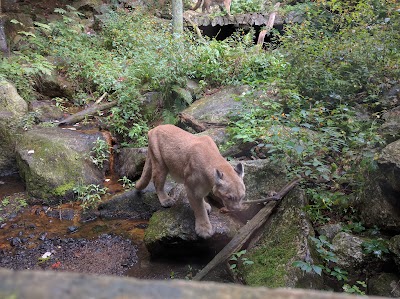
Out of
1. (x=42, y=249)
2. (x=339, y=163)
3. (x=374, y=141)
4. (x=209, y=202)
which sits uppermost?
(x=374, y=141)

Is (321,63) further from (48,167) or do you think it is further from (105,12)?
(105,12)

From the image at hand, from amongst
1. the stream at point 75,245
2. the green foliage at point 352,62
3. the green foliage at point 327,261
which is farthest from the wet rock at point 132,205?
the green foliage at point 352,62

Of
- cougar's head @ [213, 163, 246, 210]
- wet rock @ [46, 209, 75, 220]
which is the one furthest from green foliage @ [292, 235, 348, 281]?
wet rock @ [46, 209, 75, 220]

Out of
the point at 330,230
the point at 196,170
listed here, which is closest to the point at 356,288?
the point at 330,230

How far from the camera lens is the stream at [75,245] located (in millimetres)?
5559

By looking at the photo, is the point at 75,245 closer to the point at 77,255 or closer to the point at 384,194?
the point at 77,255

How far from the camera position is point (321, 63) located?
7914 millimetres

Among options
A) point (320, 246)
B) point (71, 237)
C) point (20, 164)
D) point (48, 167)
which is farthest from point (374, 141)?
point (20, 164)

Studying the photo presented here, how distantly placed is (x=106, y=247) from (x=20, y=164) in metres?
3.35

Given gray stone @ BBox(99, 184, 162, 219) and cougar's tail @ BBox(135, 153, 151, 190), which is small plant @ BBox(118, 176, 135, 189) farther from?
cougar's tail @ BBox(135, 153, 151, 190)

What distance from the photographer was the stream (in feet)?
18.2

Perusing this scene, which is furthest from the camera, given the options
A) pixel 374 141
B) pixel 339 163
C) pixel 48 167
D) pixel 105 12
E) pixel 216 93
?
pixel 105 12

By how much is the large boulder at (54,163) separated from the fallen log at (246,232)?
13.1ft

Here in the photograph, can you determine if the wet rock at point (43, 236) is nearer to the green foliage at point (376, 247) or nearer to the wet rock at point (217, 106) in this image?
the wet rock at point (217, 106)
